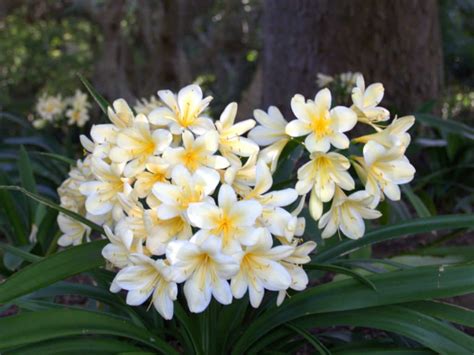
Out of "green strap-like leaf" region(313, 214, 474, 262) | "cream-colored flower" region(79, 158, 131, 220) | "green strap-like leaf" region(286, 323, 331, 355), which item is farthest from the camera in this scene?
"green strap-like leaf" region(313, 214, 474, 262)

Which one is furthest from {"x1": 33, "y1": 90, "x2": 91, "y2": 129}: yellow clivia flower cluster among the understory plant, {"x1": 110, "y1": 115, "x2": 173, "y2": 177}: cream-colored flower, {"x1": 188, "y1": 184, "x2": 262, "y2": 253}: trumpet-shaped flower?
{"x1": 188, "y1": 184, "x2": 262, "y2": 253}: trumpet-shaped flower

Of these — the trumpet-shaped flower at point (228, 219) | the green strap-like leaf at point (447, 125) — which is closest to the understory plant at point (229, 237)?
the trumpet-shaped flower at point (228, 219)

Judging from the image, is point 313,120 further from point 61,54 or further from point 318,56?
point 61,54

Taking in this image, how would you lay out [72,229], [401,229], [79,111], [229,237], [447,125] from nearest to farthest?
[229,237]
[401,229]
[72,229]
[447,125]
[79,111]

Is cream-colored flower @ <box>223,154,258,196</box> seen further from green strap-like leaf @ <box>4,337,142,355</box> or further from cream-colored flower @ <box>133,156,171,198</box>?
green strap-like leaf @ <box>4,337,142,355</box>

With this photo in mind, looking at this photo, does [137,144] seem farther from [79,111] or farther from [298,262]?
[79,111]

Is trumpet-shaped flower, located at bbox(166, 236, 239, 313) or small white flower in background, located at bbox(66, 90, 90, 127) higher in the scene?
small white flower in background, located at bbox(66, 90, 90, 127)

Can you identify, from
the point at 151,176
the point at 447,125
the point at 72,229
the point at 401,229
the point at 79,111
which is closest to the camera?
the point at 151,176

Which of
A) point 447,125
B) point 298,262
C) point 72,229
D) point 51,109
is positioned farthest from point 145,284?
point 51,109
